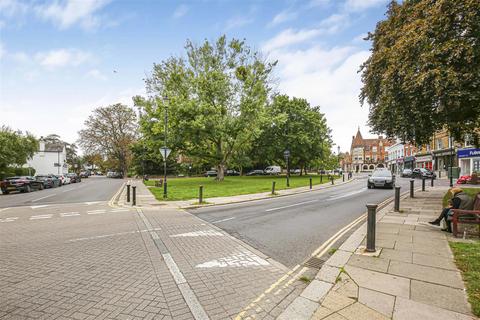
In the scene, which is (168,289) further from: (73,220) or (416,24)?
(416,24)

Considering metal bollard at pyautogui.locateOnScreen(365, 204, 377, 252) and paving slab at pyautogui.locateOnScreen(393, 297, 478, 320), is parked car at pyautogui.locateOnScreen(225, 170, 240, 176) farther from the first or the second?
paving slab at pyautogui.locateOnScreen(393, 297, 478, 320)

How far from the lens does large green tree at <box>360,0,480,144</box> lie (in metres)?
8.39

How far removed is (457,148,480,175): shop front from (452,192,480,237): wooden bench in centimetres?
3611

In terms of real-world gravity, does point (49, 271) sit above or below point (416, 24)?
below

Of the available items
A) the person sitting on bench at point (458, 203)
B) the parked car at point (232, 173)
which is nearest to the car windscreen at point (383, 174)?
the person sitting on bench at point (458, 203)

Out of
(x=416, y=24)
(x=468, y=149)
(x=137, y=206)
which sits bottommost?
(x=137, y=206)

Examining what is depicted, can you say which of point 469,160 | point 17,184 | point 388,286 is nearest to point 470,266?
point 388,286

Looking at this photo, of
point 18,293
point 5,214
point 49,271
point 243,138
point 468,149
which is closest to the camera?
point 18,293

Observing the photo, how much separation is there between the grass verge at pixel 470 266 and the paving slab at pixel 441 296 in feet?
0.28

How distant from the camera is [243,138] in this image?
29875mm

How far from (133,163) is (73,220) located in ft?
159

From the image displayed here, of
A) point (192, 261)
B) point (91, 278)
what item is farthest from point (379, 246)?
point (91, 278)

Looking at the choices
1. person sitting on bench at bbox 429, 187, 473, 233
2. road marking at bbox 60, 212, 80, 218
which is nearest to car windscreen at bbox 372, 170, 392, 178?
person sitting on bench at bbox 429, 187, 473, 233

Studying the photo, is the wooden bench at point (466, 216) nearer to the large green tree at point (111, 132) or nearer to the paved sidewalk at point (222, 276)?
the paved sidewalk at point (222, 276)
